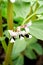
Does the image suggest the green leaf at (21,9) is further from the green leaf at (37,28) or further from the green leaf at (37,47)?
the green leaf at (37,47)

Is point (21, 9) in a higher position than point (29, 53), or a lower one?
higher

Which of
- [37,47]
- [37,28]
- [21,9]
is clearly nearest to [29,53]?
[37,47]

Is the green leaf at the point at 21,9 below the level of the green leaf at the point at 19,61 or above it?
above

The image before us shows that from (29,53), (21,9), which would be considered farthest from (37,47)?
(21,9)

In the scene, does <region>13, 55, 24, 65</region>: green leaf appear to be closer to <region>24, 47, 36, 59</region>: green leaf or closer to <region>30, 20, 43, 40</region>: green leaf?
<region>24, 47, 36, 59</region>: green leaf

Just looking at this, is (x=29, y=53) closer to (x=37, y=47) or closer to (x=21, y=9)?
(x=37, y=47)

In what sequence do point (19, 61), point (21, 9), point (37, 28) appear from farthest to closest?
point (19, 61), point (21, 9), point (37, 28)

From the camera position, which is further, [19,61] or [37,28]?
[19,61]

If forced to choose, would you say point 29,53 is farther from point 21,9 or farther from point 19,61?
point 21,9

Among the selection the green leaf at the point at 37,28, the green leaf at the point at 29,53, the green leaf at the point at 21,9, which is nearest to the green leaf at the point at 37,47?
the green leaf at the point at 29,53

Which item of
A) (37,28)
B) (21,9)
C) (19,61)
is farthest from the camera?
(19,61)

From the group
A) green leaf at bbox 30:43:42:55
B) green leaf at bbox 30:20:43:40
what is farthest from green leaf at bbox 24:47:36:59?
green leaf at bbox 30:20:43:40

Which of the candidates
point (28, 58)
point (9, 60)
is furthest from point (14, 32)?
point (28, 58)
